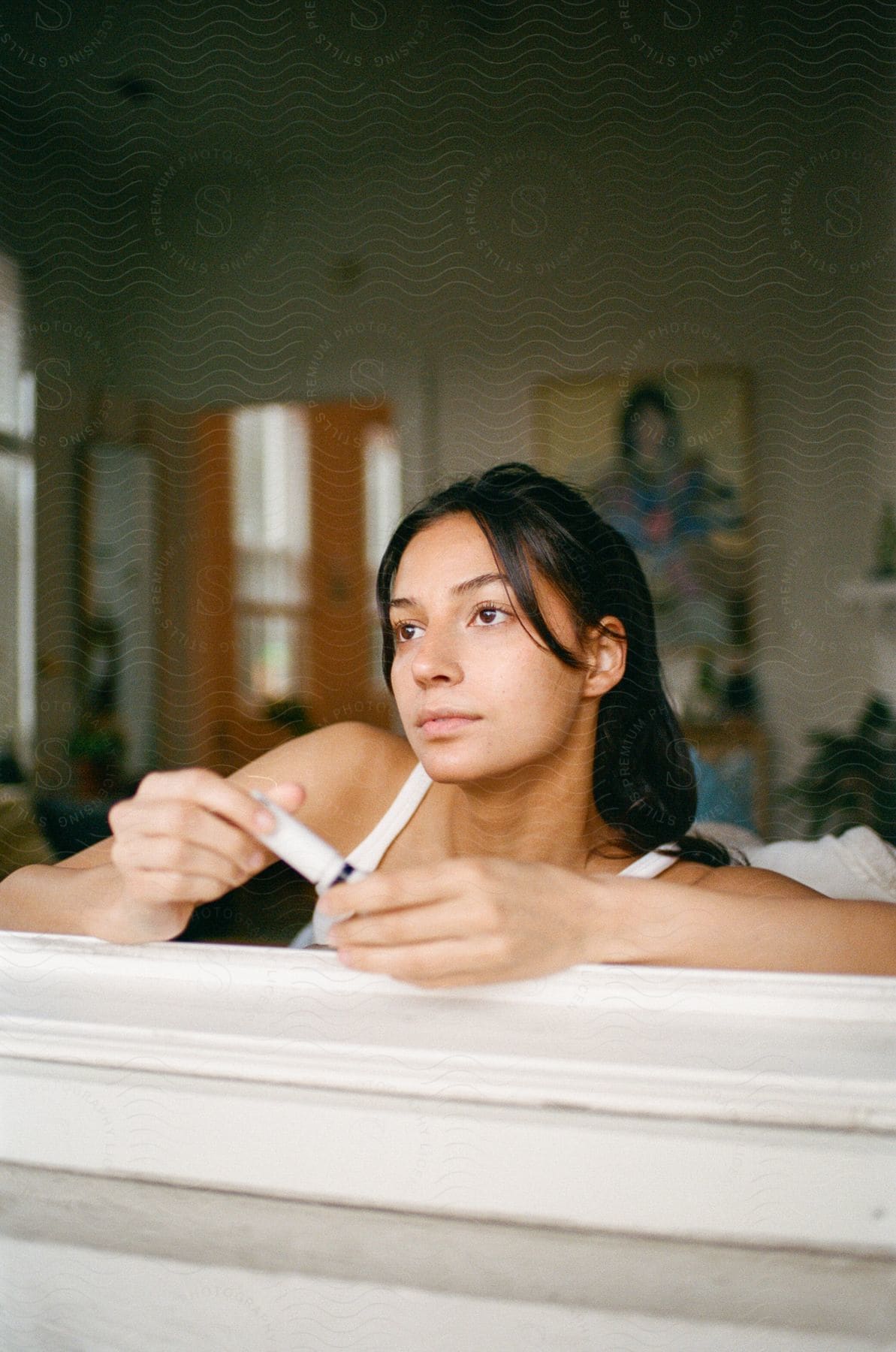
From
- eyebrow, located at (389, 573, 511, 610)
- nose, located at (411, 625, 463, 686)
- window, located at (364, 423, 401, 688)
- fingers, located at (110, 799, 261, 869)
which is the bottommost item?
fingers, located at (110, 799, 261, 869)

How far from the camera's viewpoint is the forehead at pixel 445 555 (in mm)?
640

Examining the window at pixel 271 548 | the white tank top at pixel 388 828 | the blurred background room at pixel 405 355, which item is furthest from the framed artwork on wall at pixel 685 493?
the white tank top at pixel 388 828

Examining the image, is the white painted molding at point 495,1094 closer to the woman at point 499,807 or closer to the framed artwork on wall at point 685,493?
the woman at point 499,807

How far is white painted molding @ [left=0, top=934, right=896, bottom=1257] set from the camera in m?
0.37

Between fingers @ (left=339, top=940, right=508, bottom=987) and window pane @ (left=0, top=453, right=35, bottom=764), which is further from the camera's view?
window pane @ (left=0, top=453, right=35, bottom=764)

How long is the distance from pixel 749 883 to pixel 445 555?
1.04ft

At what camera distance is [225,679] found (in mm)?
1732

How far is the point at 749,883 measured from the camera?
621 mm

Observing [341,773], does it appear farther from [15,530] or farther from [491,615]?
[15,530]

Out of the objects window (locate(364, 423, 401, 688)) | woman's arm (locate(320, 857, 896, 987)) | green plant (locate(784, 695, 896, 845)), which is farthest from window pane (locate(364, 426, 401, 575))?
green plant (locate(784, 695, 896, 845))

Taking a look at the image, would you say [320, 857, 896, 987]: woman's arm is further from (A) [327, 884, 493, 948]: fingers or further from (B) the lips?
(B) the lips

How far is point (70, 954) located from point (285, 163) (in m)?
1.23

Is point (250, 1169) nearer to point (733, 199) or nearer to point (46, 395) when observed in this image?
point (46, 395)

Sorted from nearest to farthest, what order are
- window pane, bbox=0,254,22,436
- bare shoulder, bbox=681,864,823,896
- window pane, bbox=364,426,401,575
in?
bare shoulder, bbox=681,864,823,896, window pane, bbox=0,254,22,436, window pane, bbox=364,426,401,575
